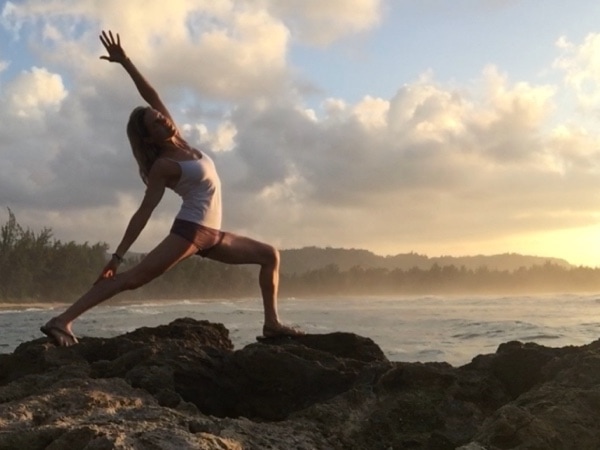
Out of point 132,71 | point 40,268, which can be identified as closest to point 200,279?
point 40,268

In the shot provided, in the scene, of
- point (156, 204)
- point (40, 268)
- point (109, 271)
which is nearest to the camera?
point (156, 204)

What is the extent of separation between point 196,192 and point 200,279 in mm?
84720

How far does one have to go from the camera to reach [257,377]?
3.98 metres

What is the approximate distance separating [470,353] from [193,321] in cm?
550

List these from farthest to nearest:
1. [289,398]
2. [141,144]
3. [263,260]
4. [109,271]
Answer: [263,260] → [109,271] → [141,144] → [289,398]

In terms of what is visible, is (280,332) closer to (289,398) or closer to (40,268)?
(289,398)

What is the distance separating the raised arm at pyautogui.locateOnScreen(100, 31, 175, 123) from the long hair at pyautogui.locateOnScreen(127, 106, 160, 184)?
504mm

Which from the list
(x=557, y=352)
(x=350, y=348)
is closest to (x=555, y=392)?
(x=557, y=352)

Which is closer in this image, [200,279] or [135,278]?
[135,278]

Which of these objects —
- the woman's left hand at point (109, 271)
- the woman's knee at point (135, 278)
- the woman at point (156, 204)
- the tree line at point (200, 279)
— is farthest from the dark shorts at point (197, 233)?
the tree line at point (200, 279)

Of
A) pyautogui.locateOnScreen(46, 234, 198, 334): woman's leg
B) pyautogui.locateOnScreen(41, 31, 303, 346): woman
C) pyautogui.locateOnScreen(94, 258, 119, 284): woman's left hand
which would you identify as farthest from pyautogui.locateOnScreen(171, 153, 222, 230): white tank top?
pyautogui.locateOnScreen(94, 258, 119, 284): woman's left hand

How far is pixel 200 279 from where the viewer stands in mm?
88438

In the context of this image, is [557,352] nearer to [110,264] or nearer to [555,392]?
[555,392]

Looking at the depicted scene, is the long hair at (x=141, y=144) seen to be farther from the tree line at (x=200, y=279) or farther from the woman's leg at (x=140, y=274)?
the tree line at (x=200, y=279)
